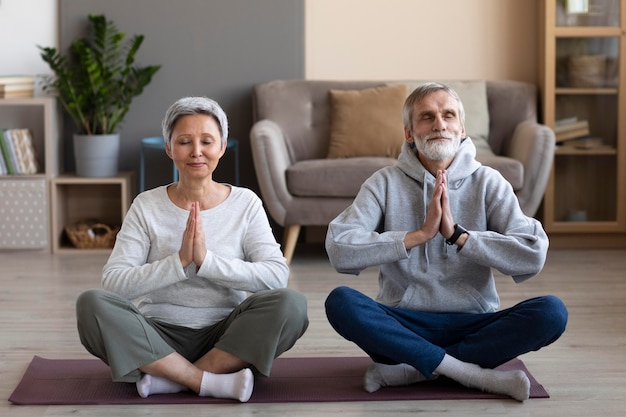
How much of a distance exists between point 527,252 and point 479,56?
2981 millimetres

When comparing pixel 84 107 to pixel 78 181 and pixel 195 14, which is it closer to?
pixel 78 181

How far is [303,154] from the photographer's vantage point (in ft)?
16.9

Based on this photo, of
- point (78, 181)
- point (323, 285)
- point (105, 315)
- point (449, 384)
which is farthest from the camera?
point (78, 181)

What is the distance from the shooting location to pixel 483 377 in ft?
8.61

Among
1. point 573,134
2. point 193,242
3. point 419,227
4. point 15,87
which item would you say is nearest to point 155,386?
point 193,242

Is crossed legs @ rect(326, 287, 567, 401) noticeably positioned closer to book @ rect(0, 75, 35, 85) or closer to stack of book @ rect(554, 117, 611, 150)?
stack of book @ rect(554, 117, 611, 150)

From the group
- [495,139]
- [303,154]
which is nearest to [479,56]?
[495,139]

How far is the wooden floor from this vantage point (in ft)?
8.29

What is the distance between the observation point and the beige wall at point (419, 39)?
17.7 ft

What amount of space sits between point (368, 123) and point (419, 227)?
2.28 meters

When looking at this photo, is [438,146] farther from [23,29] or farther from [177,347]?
[23,29]

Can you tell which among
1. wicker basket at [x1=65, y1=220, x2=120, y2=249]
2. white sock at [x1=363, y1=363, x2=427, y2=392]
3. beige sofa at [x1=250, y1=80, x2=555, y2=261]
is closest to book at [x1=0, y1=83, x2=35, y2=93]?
wicker basket at [x1=65, y1=220, x2=120, y2=249]

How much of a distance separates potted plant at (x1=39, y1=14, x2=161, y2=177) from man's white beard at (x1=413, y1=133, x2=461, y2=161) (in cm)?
277

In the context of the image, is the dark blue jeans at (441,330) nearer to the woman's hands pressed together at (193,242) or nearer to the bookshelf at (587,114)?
the woman's hands pressed together at (193,242)
